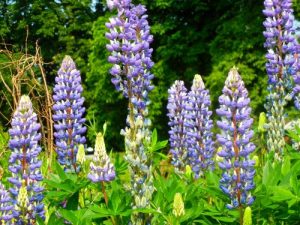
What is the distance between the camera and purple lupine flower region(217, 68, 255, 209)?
3.14m

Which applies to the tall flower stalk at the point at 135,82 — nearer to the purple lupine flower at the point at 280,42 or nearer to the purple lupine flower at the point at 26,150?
the purple lupine flower at the point at 26,150

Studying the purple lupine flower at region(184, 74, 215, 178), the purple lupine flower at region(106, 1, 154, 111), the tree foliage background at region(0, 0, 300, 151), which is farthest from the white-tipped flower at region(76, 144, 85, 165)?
the tree foliage background at region(0, 0, 300, 151)

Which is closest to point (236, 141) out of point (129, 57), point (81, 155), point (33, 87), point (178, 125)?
point (129, 57)

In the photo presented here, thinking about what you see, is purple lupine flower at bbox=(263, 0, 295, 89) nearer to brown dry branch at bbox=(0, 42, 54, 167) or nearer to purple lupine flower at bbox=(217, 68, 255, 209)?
purple lupine flower at bbox=(217, 68, 255, 209)

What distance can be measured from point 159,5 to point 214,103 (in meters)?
4.72

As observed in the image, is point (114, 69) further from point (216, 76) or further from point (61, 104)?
point (216, 76)

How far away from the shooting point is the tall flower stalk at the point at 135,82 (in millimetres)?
3242

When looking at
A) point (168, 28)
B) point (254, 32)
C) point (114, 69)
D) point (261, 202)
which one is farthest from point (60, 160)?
point (168, 28)

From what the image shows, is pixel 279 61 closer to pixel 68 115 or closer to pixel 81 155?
pixel 68 115

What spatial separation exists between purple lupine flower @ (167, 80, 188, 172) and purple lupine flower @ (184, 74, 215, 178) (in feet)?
0.42

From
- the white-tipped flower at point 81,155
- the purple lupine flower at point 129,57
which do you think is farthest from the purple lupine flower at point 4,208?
the purple lupine flower at point 129,57

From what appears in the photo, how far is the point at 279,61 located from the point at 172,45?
17.2m

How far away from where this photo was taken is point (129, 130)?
10.9 feet

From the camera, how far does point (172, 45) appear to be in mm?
21969
